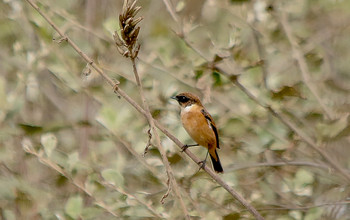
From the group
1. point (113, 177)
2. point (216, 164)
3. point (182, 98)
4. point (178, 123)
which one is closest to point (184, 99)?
point (182, 98)

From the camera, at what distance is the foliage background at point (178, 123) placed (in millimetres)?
3504

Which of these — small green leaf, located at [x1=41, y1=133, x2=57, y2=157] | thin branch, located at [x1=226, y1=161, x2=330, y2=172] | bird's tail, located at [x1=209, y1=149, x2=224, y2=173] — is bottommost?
small green leaf, located at [x1=41, y1=133, x2=57, y2=157]

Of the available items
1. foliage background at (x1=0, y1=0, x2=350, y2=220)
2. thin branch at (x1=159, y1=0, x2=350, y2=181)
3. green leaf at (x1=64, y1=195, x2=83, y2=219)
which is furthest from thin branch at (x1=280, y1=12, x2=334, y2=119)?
green leaf at (x1=64, y1=195, x2=83, y2=219)

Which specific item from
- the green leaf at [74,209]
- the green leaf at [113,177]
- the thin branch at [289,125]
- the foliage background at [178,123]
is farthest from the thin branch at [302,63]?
the green leaf at [74,209]

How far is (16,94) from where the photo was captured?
Result: 396 centimetres

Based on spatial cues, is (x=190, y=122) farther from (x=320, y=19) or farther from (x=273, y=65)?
(x=320, y=19)

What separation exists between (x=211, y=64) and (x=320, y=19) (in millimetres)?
2373

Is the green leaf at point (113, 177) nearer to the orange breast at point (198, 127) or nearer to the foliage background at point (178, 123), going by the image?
the foliage background at point (178, 123)

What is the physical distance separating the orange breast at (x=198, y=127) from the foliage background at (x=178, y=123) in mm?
89

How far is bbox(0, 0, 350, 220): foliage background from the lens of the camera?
3504 millimetres

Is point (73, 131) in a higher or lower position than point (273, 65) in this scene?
lower

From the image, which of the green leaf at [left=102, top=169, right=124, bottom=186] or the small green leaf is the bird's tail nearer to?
the green leaf at [left=102, top=169, right=124, bottom=186]

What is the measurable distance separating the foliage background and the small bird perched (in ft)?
0.25

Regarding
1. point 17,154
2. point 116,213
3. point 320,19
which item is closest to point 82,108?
point 17,154
